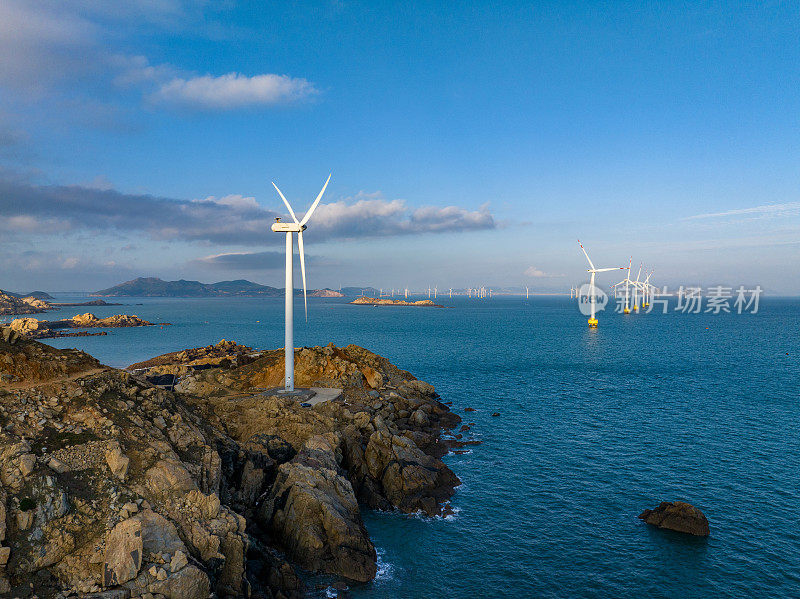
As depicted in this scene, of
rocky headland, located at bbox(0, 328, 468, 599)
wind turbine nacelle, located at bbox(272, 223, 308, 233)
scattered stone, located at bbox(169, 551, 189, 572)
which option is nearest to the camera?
rocky headland, located at bbox(0, 328, 468, 599)

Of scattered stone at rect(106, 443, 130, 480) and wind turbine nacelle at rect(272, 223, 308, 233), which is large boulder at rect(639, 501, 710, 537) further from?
wind turbine nacelle at rect(272, 223, 308, 233)

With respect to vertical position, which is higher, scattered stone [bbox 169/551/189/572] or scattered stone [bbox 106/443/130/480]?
scattered stone [bbox 106/443/130/480]

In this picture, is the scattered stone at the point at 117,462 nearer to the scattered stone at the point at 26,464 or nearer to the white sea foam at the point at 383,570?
the scattered stone at the point at 26,464

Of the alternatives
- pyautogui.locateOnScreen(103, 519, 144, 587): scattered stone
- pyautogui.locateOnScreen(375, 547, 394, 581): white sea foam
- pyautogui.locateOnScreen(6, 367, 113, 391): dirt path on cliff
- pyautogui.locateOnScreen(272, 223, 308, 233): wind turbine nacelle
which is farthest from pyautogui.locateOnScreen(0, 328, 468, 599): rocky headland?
pyautogui.locateOnScreen(272, 223, 308, 233): wind turbine nacelle

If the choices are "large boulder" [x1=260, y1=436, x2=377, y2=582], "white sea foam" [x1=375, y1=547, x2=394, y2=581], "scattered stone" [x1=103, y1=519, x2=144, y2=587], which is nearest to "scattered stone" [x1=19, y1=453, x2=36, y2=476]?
"scattered stone" [x1=103, y1=519, x2=144, y2=587]

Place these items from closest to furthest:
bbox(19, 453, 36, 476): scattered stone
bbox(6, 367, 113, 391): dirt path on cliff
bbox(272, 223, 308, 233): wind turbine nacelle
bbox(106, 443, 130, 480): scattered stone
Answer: bbox(19, 453, 36, 476): scattered stone
bbox(106, 443, 130, 480): scattered stone
bbox(6, 367, 113, 391): dirt path on cliff
bbox(272, 223, 308, 233): wind turbine nacelle

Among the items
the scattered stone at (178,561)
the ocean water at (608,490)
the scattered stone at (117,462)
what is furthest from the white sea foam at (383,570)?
the scattered stone at (117,462)

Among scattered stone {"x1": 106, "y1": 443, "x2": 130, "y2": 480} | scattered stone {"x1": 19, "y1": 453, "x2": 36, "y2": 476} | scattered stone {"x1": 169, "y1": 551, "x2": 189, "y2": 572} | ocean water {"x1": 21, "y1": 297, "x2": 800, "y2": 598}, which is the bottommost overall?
ocean water {"x1": 21, "y1": 297, "x2": 800, "y2": 598}

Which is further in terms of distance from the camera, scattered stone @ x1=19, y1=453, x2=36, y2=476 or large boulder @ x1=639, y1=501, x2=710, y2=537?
large boulder @ x1=639, y1=501, x2=710, y2=537
